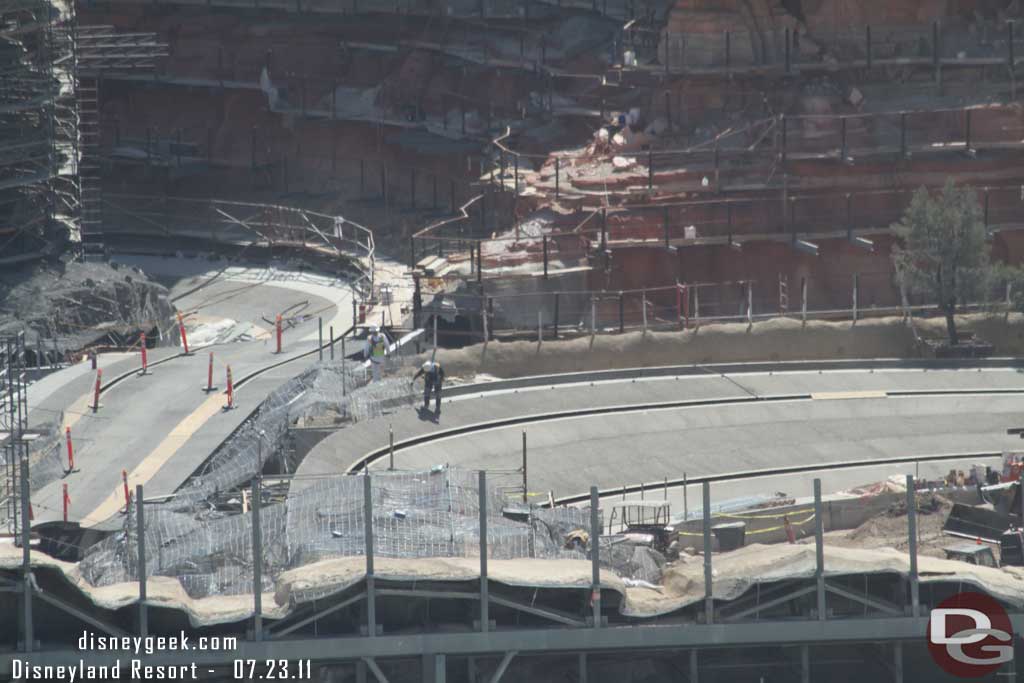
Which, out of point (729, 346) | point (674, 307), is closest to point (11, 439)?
point (729, 346)

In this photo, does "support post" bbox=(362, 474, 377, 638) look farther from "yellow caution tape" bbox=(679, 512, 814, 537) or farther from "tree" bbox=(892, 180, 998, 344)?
"tree" bbox=(892, 180, 998, 344)

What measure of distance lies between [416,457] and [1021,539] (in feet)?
50.9

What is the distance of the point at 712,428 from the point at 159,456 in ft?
44.8

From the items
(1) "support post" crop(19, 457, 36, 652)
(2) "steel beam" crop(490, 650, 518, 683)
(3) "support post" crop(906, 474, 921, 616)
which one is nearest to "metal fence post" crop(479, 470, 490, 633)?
(2) "steel beam" crop(490, 650, 518, 683)

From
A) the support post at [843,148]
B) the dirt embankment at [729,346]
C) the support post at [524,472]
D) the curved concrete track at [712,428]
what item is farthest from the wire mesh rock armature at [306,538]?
the support post at [843,148]

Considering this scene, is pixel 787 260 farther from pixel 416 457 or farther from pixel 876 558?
pixel 876 558

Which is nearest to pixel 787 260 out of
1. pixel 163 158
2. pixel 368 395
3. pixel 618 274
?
pixel 618 274

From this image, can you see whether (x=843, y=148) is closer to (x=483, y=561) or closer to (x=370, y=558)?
(x=483, y=561)

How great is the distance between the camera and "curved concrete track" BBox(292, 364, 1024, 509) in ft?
170

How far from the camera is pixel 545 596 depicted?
38406 mm

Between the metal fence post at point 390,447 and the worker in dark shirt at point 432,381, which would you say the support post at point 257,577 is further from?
the worker in dark shirt at point 432,381

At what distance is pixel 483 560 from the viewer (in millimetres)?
37656

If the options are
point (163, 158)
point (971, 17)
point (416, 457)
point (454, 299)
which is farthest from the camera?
point (163, 158)

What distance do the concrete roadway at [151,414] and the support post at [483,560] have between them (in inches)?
412
